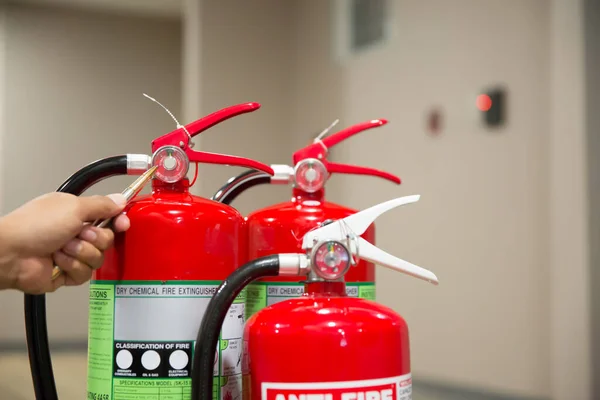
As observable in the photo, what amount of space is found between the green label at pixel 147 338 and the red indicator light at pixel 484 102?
166cm

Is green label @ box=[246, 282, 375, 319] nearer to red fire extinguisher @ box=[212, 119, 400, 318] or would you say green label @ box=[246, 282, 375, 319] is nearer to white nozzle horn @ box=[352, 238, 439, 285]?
red fire extinguisher @ box=[212, 119, 400, 318]

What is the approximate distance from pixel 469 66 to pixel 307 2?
4.11 ft

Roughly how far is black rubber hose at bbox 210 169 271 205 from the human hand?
254 mm

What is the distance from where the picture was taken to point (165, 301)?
2.15ft

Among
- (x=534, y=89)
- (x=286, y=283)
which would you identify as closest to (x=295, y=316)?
(x=286, y=283)

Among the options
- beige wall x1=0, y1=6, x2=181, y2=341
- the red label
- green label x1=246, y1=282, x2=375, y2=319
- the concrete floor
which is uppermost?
beige wall x1=0, y1=6, x2=181, y2=341

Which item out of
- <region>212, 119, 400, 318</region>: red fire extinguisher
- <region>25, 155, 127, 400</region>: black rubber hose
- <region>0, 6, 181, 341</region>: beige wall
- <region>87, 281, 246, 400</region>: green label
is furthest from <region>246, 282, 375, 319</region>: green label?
<region>0, 6, 181, 341</region>: beige wall

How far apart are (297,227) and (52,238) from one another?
0.29 metres

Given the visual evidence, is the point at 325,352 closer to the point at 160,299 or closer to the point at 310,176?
the point at 160,299

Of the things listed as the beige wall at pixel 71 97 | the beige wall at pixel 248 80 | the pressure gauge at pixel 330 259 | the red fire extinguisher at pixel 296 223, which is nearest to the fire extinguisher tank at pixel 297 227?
the red fire extinguisher at pixel 296 223

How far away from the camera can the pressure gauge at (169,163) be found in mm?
727

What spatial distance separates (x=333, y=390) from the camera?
59 cm

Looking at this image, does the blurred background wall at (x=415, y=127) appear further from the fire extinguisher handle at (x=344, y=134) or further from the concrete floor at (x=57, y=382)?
the fire extinguisher handle at (x=344, y=134)

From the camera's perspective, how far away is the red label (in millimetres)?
588
